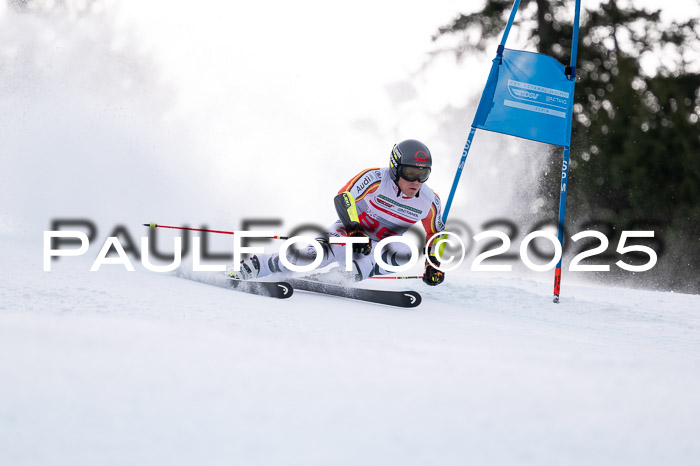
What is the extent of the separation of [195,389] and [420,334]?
1.75 metres

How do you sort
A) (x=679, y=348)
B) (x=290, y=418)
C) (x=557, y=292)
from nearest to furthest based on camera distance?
(x=290, y=418), (x=679, y=348), (x=557, y=292)

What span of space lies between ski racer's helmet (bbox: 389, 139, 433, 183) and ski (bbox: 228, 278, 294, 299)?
3.91 feet

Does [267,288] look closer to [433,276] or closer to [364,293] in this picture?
[364,293]

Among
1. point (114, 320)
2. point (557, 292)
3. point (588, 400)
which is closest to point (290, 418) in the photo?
point (588, 400)

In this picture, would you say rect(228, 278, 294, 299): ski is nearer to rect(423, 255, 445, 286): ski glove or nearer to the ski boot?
the ski boot

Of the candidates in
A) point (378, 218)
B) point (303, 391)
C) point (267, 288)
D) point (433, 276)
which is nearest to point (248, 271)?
point (267, 288)

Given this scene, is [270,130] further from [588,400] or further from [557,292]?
[588,400]

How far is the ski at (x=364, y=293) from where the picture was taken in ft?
15.8

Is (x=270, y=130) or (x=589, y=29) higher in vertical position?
(x=589, y=29)

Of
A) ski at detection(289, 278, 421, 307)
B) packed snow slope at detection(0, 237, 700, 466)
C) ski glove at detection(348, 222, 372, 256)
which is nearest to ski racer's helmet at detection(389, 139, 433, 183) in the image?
ski glove at detection(348, 222, 372, 256)

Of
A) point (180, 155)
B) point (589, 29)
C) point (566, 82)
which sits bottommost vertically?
point (180, 155)

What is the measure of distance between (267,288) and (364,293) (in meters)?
0.75

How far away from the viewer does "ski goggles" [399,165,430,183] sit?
16.4 feet

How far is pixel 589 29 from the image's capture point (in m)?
15.2
